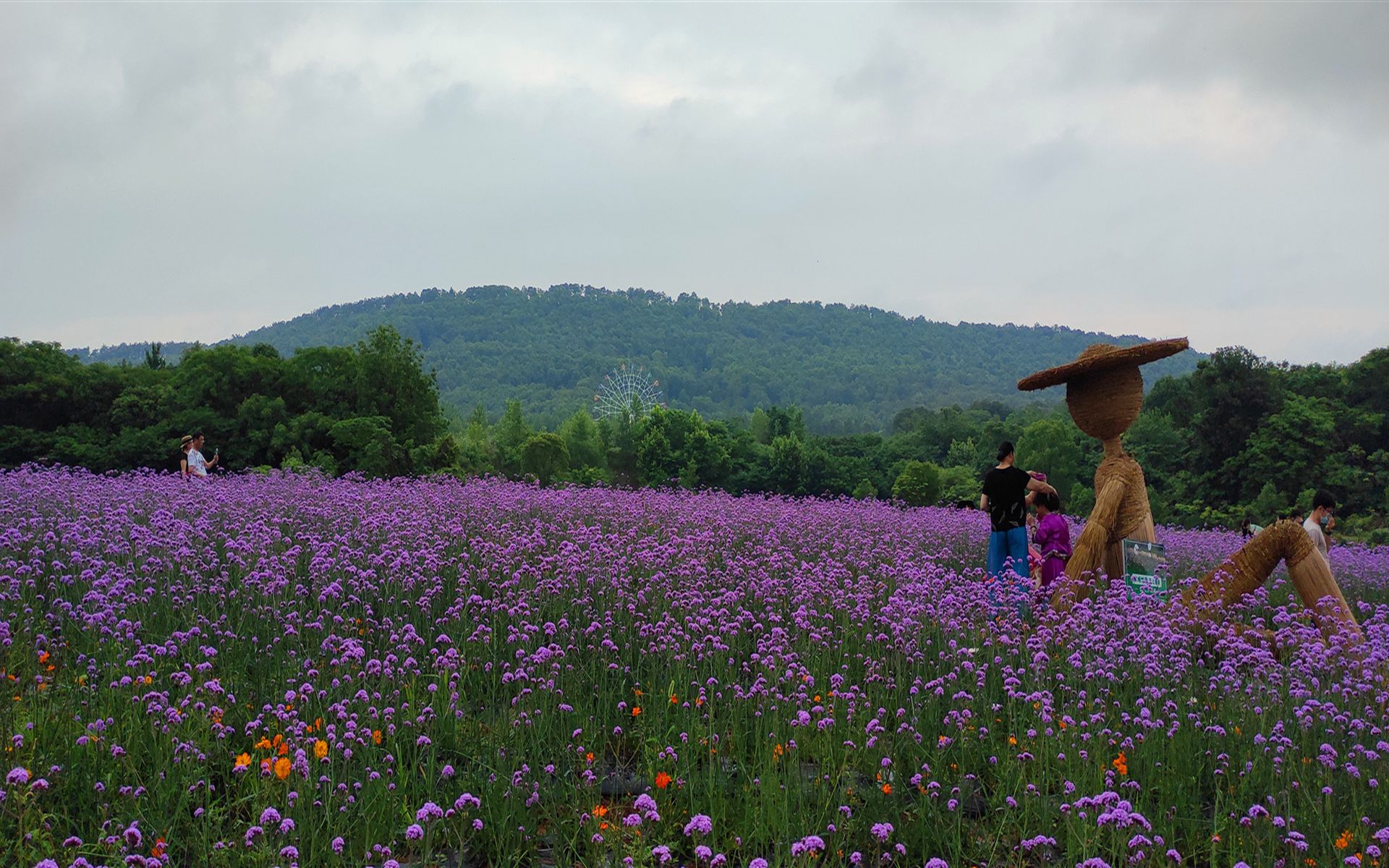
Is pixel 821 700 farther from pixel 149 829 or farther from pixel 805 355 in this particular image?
pixel 805 355

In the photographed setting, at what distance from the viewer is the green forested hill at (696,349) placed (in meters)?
117

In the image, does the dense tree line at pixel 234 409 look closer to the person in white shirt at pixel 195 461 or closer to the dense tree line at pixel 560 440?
the dense tree line at pixel 560 440

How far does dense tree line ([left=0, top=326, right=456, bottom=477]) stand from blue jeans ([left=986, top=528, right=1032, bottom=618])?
1694 cm

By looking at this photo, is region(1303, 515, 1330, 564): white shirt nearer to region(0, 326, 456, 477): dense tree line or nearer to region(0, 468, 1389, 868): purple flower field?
region(0, 468, 1389, 868): purple flower field

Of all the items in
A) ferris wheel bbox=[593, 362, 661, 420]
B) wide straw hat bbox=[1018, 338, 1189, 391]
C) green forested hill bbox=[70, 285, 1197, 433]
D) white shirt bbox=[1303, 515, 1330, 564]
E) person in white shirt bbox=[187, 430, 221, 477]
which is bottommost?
white shirt bbox=[1303, 515, 1330, 564]

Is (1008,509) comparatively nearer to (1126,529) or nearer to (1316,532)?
(1126,529)

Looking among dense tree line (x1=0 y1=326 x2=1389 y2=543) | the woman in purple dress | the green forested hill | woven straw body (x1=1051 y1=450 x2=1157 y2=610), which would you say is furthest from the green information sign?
the green forested hill

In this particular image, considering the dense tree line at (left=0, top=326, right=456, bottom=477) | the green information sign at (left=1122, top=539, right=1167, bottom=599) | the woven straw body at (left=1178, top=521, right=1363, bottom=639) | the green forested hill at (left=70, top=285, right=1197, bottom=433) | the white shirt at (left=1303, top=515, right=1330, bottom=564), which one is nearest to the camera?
the woven straw body at (left=1178, top=521, right=1363, bottom=639)

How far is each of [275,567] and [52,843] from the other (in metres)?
2.61

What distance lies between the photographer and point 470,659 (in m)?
5.67

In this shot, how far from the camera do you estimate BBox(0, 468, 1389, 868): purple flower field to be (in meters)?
3.96

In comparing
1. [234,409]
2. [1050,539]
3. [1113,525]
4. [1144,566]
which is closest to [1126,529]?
[1113,525]

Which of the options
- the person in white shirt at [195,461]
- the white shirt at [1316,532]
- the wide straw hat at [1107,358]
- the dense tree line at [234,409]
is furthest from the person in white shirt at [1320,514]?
the dense tree line at [234,409]

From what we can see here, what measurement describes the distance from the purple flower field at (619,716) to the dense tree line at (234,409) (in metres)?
16.5
